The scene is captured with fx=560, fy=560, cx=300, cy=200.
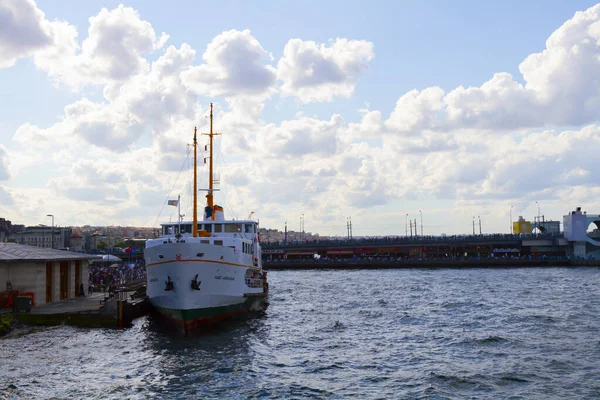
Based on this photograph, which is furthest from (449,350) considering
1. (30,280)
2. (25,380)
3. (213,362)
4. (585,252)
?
(585,252)

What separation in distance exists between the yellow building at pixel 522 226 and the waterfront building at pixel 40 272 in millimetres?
153929

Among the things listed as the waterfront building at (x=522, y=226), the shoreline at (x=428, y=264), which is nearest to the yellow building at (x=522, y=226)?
the waterfront building at (x=522, y=226)

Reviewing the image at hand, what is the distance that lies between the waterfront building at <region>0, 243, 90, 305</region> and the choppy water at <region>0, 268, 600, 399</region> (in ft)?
15.4

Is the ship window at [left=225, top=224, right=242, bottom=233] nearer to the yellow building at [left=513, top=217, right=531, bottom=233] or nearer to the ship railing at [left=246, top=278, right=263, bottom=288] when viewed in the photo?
the ship railing at [left=246, top=278, right=263, bottom=288]

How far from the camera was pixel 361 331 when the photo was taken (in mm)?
36156

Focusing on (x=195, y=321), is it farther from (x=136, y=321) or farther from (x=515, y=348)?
(x=515, y=348)

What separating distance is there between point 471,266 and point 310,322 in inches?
3808

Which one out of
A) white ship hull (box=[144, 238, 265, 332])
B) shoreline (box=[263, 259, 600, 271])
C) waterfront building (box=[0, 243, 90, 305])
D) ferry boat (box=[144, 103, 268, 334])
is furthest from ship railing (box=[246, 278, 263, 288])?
shoreline (box=[263, 259, 600, 271])

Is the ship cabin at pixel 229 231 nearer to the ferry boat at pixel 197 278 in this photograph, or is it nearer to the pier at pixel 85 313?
the ferry boat at pixel 197 278

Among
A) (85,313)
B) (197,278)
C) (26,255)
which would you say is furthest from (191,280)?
(26,255)

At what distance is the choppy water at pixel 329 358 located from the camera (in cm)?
2261

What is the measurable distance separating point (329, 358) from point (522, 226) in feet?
524

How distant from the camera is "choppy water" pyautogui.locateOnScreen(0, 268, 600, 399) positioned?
2261 cm

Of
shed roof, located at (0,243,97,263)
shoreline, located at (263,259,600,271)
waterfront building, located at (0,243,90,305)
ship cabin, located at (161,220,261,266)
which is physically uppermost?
ship cabin, located at (161,220,261,266)
